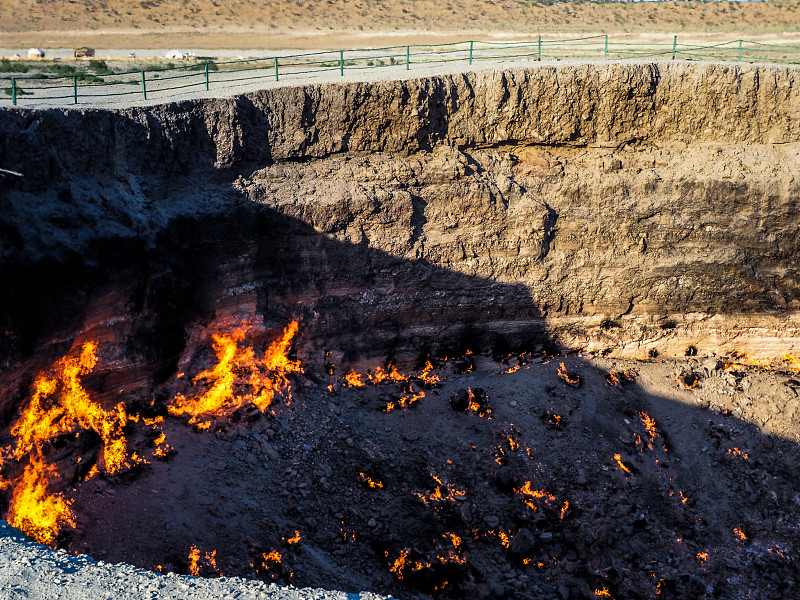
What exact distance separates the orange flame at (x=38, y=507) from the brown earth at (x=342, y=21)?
1185 inches

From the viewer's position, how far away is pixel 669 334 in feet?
68.6

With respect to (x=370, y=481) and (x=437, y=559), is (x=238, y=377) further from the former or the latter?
(x=437, y=559)

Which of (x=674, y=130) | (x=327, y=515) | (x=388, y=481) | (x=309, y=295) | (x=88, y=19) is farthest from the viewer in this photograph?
(x=88, y=19)

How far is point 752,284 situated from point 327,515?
1221 cm

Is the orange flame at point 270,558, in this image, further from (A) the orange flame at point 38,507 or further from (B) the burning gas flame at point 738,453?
(B) the burning gas flame at point 738,453

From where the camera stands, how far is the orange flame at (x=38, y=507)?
45.7 ft

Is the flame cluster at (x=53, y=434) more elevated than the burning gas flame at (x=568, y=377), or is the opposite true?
the flame cluster at (x=53, y=434)

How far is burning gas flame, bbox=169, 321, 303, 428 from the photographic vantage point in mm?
17109

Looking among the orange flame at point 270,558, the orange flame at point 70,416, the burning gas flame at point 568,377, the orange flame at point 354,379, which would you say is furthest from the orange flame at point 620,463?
the orange flame at point 70,416

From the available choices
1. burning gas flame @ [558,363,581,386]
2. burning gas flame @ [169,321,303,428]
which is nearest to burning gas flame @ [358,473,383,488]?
burning gas flame @ [169,321,303,428]

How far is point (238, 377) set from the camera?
17859mm

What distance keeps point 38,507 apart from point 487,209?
1143cm

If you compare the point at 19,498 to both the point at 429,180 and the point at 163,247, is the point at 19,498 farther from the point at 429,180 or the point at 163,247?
the point at 429,180

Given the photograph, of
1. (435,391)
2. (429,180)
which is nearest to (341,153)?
(429,180)
